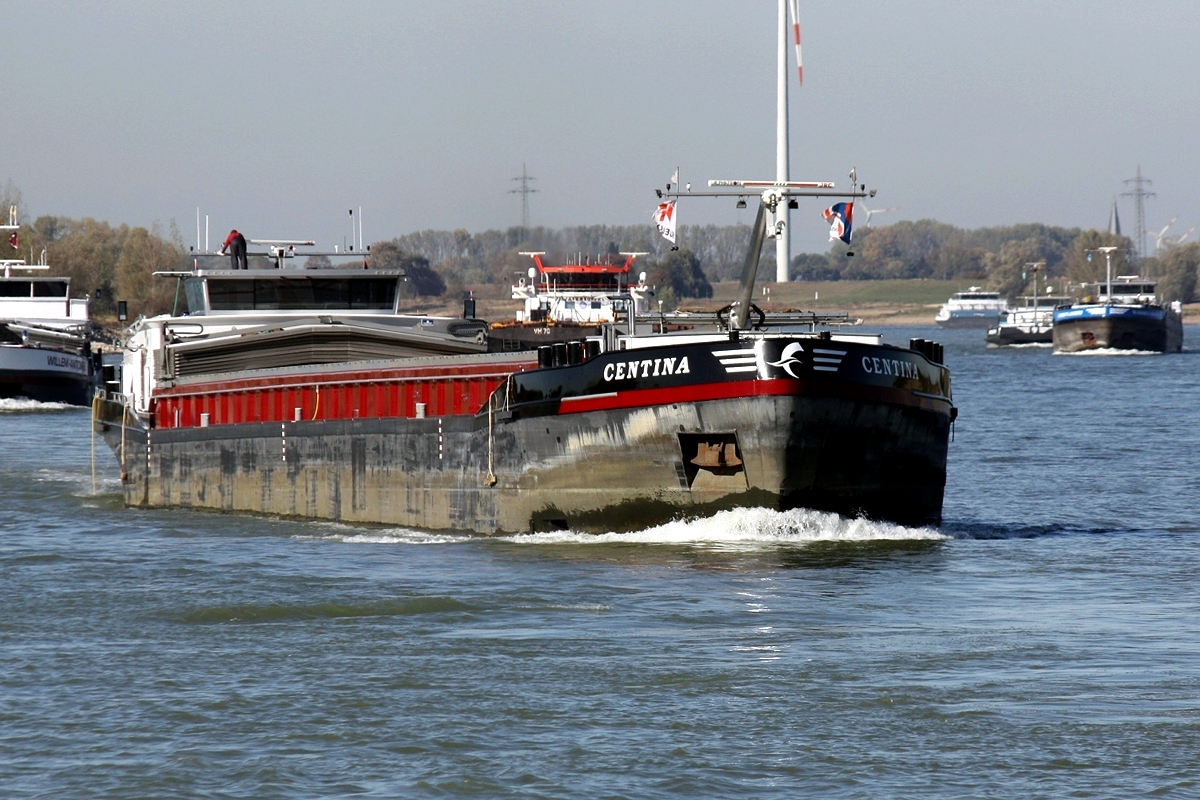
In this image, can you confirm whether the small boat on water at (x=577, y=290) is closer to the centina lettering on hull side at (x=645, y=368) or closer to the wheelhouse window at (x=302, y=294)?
the wheelhouse window at (x=302, y=294)

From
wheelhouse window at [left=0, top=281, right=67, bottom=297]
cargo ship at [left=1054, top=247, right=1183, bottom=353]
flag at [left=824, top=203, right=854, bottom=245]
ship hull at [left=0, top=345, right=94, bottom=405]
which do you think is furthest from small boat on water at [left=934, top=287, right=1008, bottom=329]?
flag at [left=824, top=203, right=854, bottom=245]

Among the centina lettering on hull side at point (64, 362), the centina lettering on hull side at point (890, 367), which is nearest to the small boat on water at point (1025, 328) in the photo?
the centina lettering on hull side at point (64, 362)

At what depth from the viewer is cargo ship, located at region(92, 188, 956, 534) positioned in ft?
59.9

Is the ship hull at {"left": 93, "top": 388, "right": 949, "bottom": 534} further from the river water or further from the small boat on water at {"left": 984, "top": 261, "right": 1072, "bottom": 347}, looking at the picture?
the small boat on water at {"left": 984, "top": 261, "right": 1072, "bottom": 347}

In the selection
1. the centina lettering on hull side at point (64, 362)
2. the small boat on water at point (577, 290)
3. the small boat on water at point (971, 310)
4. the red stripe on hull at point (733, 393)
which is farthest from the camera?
the small boat on water at point (971, 310)

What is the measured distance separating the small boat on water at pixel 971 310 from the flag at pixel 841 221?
16296cm

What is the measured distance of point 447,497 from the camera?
69.6 feet

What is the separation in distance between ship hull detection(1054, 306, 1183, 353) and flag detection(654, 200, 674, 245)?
80468mm

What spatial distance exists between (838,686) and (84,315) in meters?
59.0

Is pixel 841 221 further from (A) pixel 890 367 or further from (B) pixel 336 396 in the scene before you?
(B) pixel 336 396

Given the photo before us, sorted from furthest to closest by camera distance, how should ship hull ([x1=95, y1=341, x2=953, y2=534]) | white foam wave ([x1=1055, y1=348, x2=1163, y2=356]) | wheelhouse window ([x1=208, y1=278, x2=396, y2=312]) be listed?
white foam wave ([x1=1055, y1=348, x2=1163, y2=356])
wheelhouse window ([x1=208, y1=278, x2=396, y2=312])
ship hull ([x1=95, y1=341, x2=953, y2=534])

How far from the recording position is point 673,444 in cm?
1853

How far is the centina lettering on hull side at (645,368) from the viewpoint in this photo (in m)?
18.4

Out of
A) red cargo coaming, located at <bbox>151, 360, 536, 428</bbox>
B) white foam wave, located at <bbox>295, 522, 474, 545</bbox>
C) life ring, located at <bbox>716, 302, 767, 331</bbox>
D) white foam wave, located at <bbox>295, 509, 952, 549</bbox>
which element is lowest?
white foam wave, located at <bbox>295, 522, 474, 545</bbox>
